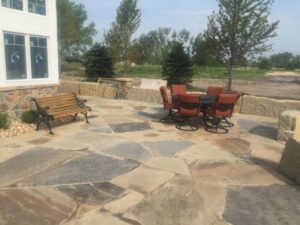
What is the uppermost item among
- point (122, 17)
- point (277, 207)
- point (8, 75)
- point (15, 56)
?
point (122, 17)

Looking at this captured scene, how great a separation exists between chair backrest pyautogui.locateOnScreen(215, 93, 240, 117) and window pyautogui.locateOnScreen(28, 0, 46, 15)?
566 centimetres

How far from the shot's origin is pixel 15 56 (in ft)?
26.8

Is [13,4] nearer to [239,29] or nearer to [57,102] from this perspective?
[57,102]

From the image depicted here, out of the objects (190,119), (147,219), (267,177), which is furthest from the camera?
(190,119)

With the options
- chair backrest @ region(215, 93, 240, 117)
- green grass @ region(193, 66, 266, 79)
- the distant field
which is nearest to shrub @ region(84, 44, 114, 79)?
the distant field

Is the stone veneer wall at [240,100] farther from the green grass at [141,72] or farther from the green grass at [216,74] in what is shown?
the green grass at [216,74]

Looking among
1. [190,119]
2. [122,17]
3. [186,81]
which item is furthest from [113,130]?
[122,17]

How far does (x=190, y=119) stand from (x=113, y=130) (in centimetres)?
258

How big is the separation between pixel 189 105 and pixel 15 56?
4.83m

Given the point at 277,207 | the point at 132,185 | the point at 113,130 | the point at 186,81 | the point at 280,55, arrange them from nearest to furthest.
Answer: the point at 277,207
the point at 132,185
the point at 113,130
the point at 186,81
the point at 280,55

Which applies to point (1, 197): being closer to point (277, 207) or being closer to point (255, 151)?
point (277, 207)

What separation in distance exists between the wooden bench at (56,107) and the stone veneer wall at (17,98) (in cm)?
106

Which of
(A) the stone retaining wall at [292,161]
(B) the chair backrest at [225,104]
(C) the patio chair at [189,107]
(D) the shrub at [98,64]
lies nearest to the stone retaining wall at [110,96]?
(B) the chair backrest at [225,104]

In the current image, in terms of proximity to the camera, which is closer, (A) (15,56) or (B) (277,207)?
(B) (277,207)
